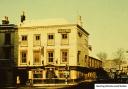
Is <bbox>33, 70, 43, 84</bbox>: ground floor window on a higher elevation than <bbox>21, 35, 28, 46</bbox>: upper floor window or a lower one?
lower

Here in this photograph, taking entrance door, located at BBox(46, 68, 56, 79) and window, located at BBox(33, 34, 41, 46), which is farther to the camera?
window, located at BBox(33, 34, 41, 46)

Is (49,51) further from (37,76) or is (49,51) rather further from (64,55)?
(37,76)

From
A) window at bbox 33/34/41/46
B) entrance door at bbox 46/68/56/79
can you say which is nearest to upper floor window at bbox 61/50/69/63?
entrance door at bbox 46/68/56/79

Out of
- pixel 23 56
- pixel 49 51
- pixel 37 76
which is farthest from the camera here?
pixel 23 56

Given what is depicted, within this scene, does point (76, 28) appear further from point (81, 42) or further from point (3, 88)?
point (3, 88)

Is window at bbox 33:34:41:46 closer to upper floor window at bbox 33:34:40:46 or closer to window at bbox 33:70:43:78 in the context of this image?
upper floor window at bbox 33:34:40:46

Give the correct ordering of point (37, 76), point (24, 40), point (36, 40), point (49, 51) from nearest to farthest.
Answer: point (49, 51)
point (37, 76)
point (36, 40)
point (24, 40)

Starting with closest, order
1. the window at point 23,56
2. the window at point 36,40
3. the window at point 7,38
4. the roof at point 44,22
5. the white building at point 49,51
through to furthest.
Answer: the white building at point 49,51, the roof at point 44,22, the window at point 36,40, the window at point 23,56, the window at point 7,38

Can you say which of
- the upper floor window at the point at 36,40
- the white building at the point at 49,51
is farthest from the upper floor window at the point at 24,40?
the upper floor window at the point at 36,40

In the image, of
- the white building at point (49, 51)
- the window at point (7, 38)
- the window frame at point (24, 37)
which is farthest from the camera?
the window at point (7, 38)

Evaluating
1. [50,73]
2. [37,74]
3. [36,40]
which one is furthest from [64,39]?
[37,74]

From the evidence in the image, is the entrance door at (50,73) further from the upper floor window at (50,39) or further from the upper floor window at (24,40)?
the upper floor window at (24,40)

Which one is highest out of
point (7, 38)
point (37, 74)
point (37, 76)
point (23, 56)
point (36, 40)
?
point (7, 38)

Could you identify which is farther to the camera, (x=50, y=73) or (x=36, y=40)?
(x=36, y=40)
